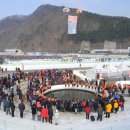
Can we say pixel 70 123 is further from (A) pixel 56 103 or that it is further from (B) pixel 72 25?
(B) pixel 72 25

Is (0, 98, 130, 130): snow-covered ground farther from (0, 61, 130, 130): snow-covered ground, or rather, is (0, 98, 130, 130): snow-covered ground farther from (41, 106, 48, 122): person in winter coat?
(41, 106, 48, 122): person in winter coat

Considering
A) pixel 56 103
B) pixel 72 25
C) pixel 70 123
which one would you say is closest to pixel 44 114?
pixel 70 123

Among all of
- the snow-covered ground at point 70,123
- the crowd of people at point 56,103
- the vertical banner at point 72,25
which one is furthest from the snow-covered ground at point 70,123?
the vertical banner at point 72,25

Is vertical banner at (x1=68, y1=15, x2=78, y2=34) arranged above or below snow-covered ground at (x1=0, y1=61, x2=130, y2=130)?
above

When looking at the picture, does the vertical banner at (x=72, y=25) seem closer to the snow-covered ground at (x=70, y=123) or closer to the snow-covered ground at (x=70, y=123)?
the snow-covered ground at (x=70, y=123)

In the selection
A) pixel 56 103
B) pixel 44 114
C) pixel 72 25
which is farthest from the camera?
pixel 72 25

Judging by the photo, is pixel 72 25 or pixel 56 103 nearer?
pixel 56 103

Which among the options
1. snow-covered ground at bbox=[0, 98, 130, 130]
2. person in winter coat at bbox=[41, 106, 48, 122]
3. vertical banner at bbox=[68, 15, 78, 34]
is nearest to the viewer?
snow-covered ground at bbox=[0, 98, 130, 130]

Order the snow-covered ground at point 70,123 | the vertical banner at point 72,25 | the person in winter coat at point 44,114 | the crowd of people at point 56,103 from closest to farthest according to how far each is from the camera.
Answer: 1. the snow-covered ground at point 70,123
2. the person in winter coat at point 44,114
3. the crowd of people at point 56,103
4. the vertical banner at point 72,25

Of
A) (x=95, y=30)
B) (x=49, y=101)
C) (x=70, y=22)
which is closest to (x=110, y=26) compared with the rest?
(x=95, y=30)

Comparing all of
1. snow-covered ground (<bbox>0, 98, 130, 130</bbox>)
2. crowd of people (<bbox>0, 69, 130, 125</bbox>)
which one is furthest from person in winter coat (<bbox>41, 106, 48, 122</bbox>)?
snow-covered ground (<bbox>0, 98, 130, 130</bbox>)

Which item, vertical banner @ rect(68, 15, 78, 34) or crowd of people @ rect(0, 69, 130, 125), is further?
vertical banner @ rect(68, 15, 78, 34)

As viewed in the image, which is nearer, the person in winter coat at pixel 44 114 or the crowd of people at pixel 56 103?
the person in winter coat at pixel 44 114

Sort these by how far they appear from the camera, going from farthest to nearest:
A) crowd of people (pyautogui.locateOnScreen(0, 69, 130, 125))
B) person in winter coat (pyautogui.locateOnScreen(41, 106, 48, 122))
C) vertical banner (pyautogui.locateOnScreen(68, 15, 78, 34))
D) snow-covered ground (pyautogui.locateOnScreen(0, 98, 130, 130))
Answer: vertical banner (pyautogui.locateOnScreen(68, 15, 78, 34))
crowd of people (pyautogui.locateOnScreen(0, 69, 130, 125))
person in winter coat (pyautogui.locateOnScreen(41, 106, 48, 122))
snow-covered ground (pyautogui.locateOnScreen(0, 98, 130, 130))
